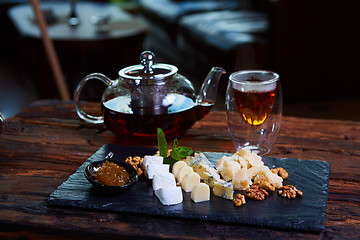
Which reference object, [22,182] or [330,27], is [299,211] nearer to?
[22,182]

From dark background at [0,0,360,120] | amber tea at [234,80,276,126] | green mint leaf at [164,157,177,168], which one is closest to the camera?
green mint leaf at [164,157,177,168]

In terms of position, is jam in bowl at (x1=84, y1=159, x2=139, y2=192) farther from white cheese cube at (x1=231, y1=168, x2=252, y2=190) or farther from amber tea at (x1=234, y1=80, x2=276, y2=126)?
amber tea at (x1=234, y1=80, x2=276, y2=126)

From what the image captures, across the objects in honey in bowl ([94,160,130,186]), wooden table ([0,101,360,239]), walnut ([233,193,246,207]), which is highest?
honey in bowl ([94,160,130,186])

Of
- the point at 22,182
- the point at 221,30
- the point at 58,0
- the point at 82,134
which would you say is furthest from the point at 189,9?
the point at 22,182

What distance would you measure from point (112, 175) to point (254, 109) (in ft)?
1.39

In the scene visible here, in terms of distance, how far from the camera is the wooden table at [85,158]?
87 centimetres

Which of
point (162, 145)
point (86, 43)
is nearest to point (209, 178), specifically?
point (162, 145)

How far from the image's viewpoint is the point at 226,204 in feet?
3.05

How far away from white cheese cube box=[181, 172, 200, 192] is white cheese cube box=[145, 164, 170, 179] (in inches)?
2.3

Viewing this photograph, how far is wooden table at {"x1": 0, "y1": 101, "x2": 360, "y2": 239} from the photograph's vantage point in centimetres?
87

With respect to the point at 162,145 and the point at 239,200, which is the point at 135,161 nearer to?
the point at 162,145

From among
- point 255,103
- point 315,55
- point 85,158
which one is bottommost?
point 315,55

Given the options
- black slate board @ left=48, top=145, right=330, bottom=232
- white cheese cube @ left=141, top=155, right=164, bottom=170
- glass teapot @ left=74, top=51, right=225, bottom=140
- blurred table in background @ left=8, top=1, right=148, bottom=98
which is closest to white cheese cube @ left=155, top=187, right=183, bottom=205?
black slate board @ left=48, top=145, right=330, bottom=232

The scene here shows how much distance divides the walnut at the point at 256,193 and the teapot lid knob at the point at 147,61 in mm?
447
